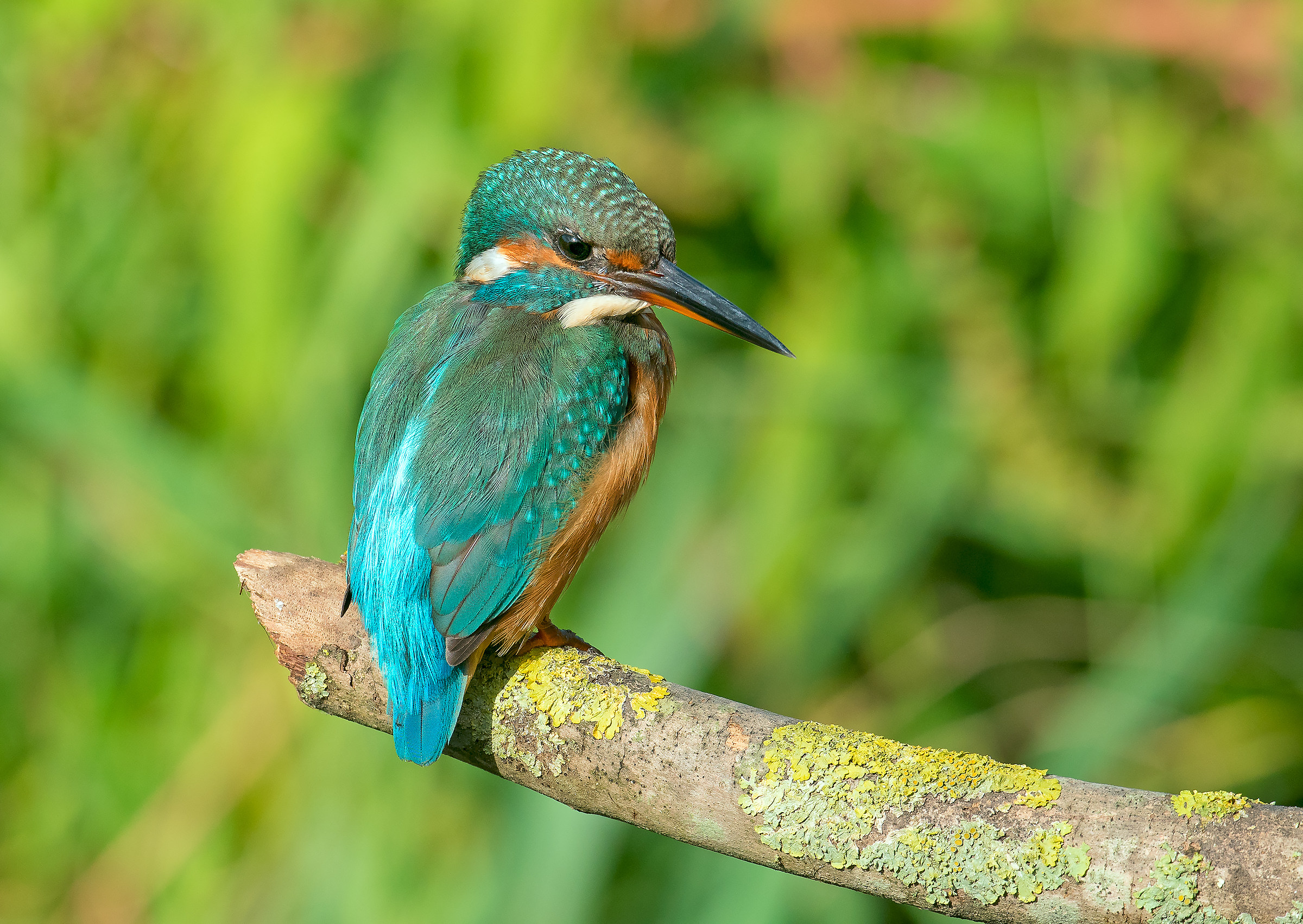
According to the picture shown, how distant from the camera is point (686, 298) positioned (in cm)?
203

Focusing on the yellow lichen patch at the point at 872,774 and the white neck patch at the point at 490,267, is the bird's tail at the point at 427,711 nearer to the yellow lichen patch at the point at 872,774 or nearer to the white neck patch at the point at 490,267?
the yellow lichen patch at the point at 872,774

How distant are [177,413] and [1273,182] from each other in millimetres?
2511

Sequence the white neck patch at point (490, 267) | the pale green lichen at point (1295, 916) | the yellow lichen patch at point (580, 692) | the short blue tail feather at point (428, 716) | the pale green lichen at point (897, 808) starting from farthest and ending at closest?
the white neck patch at point (490, 267) → the short blue tail feather at point (428, 716) → the yellow lichen patch at point (580, 692) → the pale green lichen at point (897, 808) → the pale green lichen at point (1295, 916)

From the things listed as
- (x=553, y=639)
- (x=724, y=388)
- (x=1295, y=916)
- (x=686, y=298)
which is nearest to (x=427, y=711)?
(x=553, y=639)

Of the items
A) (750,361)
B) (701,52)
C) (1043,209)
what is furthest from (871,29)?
(750,361)

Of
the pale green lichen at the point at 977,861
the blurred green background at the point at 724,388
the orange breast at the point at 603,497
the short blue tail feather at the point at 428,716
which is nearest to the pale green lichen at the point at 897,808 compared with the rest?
the pale green lichen at the point at 977,861

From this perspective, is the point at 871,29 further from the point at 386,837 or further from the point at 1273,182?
the point at 386,837

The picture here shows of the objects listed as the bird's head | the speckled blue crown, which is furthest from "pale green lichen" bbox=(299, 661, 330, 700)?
the speckled blue crown

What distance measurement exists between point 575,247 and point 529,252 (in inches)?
3.7

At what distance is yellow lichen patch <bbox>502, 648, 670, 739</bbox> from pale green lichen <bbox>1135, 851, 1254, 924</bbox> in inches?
21.0

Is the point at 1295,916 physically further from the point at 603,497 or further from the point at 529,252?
the point at 529,252

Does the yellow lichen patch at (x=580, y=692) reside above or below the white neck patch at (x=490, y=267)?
below

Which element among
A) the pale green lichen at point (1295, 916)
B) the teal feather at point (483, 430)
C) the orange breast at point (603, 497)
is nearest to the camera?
the pale green lichen at point (1295, 916)

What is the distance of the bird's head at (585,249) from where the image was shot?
2.03m
